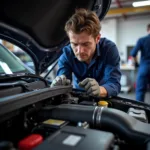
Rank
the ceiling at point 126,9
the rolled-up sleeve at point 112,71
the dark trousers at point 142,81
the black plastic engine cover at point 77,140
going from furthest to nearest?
the ceiling at point 126,9 < the dark trousers at point 142,81 < the rolled-up sleeve at point 112,71 < the black plastic engine cover at point 77,140

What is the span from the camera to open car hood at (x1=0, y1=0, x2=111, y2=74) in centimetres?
129

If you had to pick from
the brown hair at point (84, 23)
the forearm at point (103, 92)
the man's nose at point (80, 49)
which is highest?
the brown hair at point (84, 23)

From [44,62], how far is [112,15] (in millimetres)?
6407

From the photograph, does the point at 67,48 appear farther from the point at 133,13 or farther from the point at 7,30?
the point at 133,13

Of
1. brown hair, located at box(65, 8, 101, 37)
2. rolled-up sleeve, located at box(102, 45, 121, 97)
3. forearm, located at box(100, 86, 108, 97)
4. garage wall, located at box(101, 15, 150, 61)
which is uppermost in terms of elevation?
garage wall, located at box(101, 15, 150, 61)

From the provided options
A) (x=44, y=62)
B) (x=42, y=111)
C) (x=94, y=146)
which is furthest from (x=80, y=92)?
(x=94, y=146)

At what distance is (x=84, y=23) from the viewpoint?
1.30 meters

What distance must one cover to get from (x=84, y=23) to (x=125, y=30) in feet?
22.6

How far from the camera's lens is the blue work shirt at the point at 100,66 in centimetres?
149

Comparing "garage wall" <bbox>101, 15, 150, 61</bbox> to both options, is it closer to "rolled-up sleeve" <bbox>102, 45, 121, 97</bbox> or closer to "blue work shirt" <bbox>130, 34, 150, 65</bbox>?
"blue work shirt" <bbox>130, 34, 150, 65</bbox>

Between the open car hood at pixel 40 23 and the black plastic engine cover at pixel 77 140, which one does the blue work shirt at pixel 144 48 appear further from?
the black plastic engine cover at pixel 77 140

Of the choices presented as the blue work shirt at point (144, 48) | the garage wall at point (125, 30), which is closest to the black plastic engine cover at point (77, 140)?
the blue work shirt at point (144, 48)

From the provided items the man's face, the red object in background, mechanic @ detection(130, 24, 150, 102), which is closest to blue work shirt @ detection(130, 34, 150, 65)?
mechanic @ detection(130, 24, 150, 102)

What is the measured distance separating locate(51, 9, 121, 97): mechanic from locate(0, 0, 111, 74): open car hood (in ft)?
0.35
